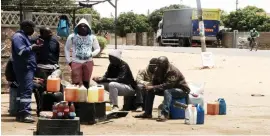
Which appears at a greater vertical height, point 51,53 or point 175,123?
point 51,53

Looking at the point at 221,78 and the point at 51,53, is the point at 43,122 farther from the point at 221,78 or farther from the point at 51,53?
the point at 221,78

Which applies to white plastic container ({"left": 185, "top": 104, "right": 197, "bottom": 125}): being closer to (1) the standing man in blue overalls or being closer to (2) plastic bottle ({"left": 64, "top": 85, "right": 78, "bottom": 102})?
(2) plastic bottle ({"left": 64, "top": 85, "right": 78, "bottom": 102})

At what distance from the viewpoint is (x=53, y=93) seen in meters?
10.2

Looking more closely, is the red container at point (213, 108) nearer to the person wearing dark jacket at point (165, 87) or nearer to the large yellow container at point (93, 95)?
the person wearing dark jacket at point (165, 87)

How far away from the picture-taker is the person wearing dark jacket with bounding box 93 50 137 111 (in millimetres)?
10961

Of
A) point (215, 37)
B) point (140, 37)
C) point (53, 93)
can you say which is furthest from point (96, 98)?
point (140, 37)

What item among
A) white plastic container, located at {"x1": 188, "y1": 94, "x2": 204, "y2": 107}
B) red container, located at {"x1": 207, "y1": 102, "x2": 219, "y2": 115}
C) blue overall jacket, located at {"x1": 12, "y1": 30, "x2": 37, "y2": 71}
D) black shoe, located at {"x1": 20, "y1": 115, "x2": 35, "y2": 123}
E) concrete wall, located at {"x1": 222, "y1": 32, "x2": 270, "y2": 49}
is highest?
blue overall jacket, located at {"x1": 12, "y1": 30, "x2": 37, "y2": 71}

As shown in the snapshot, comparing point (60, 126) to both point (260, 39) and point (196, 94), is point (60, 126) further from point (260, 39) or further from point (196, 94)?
point (260, 39)

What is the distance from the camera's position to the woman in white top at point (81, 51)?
Answer: 10781mm

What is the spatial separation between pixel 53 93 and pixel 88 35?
130 cm

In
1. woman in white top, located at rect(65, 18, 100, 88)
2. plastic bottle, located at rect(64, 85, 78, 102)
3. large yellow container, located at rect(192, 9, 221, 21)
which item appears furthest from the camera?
large yellow container, located at rect(192, 9, 221, 21)

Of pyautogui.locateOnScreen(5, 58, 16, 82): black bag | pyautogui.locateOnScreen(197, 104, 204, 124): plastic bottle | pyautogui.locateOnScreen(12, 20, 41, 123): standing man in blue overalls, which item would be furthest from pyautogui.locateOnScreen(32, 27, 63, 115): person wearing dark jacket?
pyautogui.locateOnScreen(197, 104, 204, 124): plastic bottle

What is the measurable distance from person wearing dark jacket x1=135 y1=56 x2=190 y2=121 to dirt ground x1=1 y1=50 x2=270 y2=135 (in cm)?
29

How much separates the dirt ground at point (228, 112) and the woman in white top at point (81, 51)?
113cm
